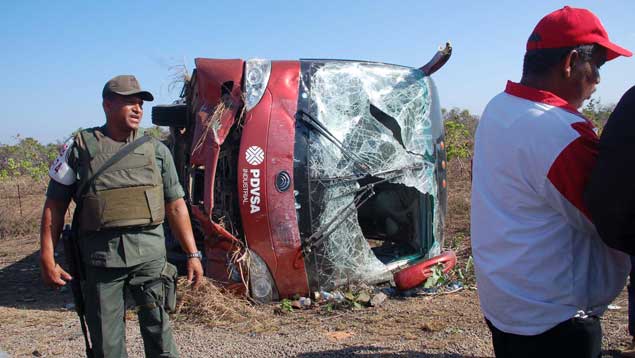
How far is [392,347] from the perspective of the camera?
4012 millimetres

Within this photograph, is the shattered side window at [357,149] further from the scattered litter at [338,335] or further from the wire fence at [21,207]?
the wire fence at [21,207]

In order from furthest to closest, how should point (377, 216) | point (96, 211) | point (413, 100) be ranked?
point (377, 216)
point (413, 100)
point (96, 211)

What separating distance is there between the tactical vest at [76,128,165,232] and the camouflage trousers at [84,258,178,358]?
28 centimetres

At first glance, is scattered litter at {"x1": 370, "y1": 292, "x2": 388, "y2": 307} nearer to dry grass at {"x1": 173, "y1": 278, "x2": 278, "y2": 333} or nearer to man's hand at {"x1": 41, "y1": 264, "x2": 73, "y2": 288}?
dry grass at {"x1": 173, "y1": 278, "x2": 278, "y2": 333}

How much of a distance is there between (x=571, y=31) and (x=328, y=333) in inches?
130

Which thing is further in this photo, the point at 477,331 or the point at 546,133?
the point at 477,331

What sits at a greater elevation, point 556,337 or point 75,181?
point 75,181

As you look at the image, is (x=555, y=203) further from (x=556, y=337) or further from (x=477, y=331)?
(x=477, y=331)

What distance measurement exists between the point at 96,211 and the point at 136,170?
0.33 meters

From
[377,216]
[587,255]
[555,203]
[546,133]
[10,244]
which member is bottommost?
[10,244]

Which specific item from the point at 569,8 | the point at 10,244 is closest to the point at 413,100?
the point at 569,8

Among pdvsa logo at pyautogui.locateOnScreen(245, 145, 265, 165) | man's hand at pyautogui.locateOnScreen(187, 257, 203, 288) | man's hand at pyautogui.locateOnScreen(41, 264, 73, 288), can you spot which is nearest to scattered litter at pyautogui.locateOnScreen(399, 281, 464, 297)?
pdvsa logo at pyautogui.locateOnScreen(245, 145, 265, 165)

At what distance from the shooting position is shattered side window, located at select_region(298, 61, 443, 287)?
510 centimetres

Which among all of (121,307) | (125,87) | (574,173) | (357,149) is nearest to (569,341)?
(574,173)
